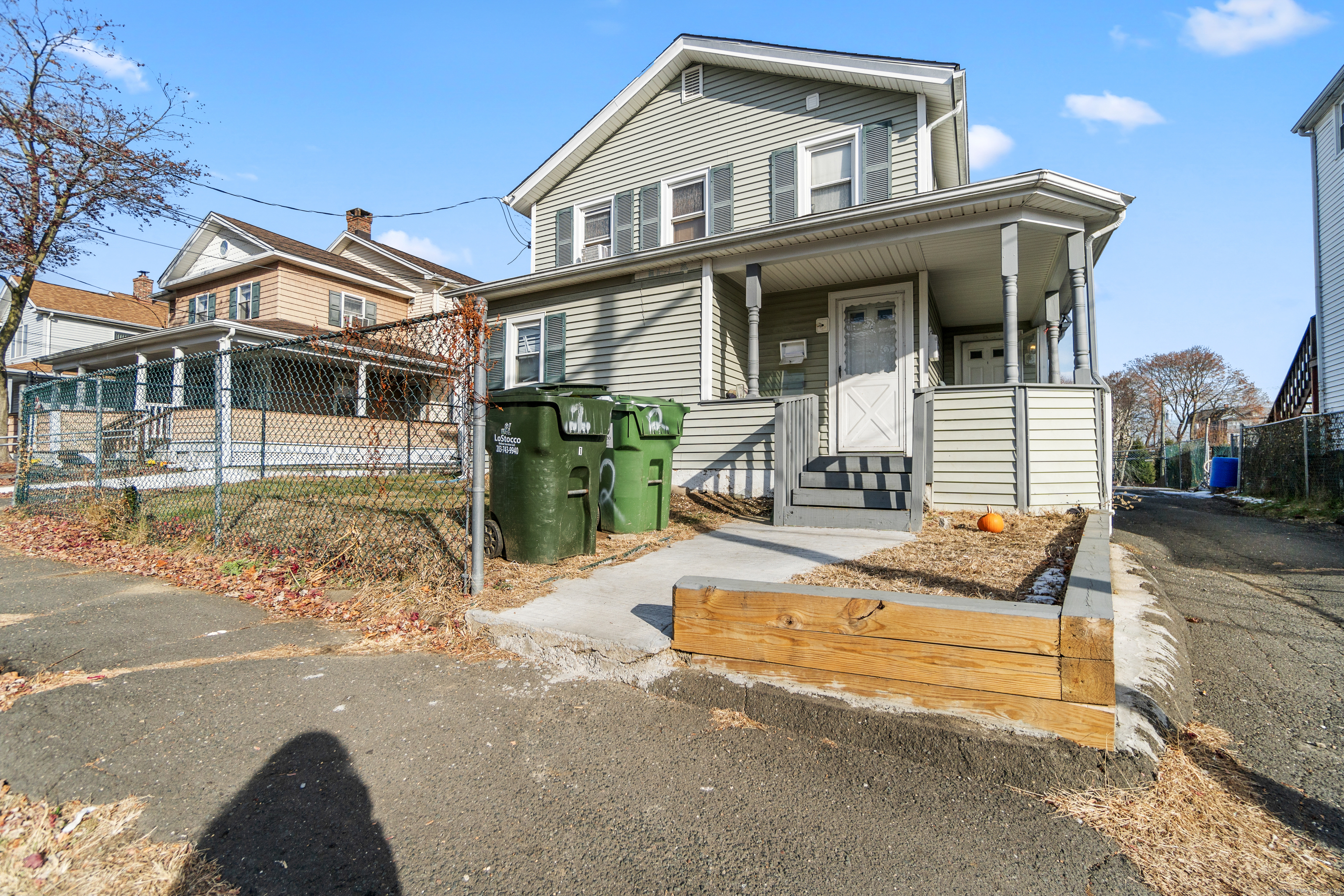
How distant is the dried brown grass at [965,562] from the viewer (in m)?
3.77

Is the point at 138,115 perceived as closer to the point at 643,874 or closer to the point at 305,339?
the point at 305,339

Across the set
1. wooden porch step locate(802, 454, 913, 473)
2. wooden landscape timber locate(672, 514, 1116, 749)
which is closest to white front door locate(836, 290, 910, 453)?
wooden porch step locate(802, 454, 913, 473)

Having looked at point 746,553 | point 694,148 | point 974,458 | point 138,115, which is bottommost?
point 746,553

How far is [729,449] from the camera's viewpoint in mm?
8406

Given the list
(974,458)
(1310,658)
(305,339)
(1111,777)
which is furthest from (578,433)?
(974,458)

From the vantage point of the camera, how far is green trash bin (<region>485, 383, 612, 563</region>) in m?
4.26

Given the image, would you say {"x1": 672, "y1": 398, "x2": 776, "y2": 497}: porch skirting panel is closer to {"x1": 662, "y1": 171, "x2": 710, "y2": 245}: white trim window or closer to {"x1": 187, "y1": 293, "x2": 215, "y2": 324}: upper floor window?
{"x1": 662, "y1": 171, "x2": 710, "y2": 245}: white trim window

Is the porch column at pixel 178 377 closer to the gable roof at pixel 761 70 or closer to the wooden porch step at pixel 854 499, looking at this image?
the gable roof at pixel 761 70

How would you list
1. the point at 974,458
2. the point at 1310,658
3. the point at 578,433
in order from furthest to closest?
the point at 974,458, the point at 578,433, the point at 1310,658

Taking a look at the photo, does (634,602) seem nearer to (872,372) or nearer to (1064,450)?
(1064,450)

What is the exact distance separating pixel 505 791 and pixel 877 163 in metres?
10.1

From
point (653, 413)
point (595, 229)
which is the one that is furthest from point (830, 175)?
point (653, 413)

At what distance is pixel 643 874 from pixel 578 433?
123 inches

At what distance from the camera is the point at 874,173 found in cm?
954
